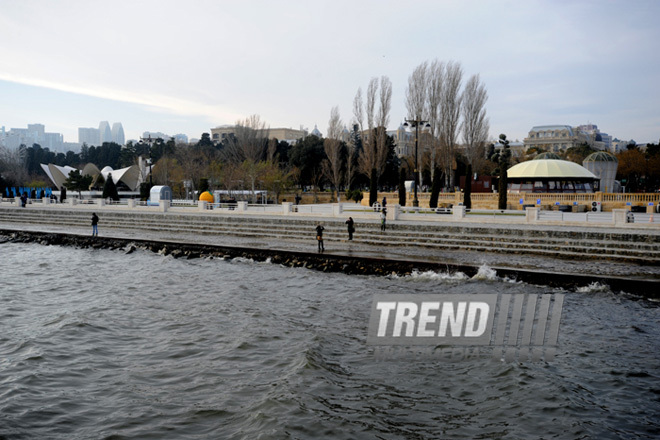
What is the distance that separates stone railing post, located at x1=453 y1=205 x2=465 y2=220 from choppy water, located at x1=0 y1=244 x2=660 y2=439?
10738 millimetres

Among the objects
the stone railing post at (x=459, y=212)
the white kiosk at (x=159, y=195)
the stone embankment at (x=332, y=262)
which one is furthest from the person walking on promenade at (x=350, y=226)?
the white kiosk at (x=159, y=195)

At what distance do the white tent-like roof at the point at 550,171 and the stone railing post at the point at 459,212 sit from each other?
20060 millimetres

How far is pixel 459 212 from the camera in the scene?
25.1 meters

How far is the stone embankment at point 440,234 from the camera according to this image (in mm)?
18875

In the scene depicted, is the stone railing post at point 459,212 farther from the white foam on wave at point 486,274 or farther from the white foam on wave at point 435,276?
the white foam on wave at point 486,274

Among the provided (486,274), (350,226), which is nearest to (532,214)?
(350,226)

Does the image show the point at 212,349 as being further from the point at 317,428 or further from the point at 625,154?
the point at 625,154

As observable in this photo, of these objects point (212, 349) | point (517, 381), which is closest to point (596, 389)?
point (517, 381)

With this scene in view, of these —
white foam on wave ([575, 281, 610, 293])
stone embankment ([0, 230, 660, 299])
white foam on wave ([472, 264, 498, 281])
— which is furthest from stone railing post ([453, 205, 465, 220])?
white foam on wave ([575, 281, 610, 293])

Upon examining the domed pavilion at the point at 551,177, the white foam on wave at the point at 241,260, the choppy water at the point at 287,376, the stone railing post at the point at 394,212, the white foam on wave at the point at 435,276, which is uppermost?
the domed pavilion at the point at 551,177

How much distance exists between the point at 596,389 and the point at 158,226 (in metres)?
28.9

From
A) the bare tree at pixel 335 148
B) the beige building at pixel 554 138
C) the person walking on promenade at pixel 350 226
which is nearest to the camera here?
the person walking on promenade at pixel 350 226

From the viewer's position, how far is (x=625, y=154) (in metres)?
63.8

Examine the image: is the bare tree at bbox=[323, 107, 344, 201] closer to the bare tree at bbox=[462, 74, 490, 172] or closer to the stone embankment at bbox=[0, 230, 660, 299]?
the bare tree at bbox=[462, 74, 490, 172]
